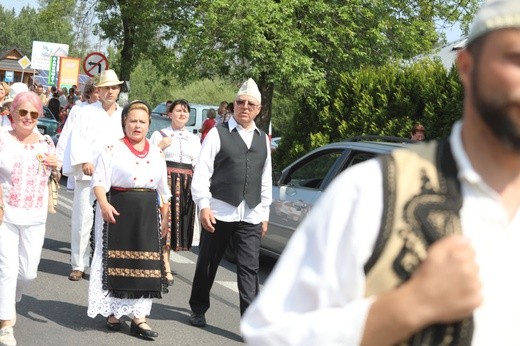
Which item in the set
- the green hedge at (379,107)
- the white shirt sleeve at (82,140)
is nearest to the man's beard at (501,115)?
the white shirt sleeve at (82,140)

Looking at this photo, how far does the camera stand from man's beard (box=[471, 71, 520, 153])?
165 centimetres

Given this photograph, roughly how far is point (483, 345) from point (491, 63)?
1.58 feet

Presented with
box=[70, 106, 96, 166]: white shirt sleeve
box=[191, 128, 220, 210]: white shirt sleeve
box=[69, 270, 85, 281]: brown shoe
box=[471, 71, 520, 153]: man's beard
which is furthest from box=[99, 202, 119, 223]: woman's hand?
box=[471, 71, 520, 153]: man's beard

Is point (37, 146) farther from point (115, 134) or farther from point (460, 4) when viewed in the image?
point (460, 4)

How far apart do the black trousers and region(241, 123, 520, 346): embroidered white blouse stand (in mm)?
5875

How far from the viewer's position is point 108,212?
284 inches

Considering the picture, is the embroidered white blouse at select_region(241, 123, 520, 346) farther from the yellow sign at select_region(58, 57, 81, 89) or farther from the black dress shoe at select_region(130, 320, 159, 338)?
the yellow sign at select_region(58, 57, 81, 89)

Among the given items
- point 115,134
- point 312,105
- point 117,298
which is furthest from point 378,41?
point 117,298

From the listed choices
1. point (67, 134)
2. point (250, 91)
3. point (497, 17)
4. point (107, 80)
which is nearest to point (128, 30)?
point (67, 134)

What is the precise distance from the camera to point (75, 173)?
983 cm

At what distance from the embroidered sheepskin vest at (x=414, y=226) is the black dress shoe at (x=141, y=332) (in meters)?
5.80

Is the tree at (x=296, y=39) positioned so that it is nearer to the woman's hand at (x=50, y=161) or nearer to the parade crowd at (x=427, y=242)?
the woman's hand at (x=50, y=161)

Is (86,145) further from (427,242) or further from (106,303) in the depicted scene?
(427,242)

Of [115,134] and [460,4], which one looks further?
[460,4]
